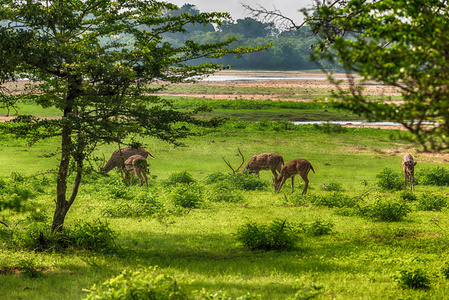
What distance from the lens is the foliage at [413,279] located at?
332 inches

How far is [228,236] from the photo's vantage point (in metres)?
13.0

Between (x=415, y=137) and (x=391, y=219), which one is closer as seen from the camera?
(x=415, y=137)

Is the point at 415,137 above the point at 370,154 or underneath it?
above

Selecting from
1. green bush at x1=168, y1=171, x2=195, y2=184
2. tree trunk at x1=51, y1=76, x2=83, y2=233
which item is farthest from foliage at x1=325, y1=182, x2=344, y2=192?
tree trunk at x1=51, y1=76, x2=83, y2=233

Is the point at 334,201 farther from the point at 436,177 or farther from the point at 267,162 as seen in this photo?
the point at 436,177

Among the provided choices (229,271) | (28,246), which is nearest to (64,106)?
(28,246)

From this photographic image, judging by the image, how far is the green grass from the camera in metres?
8.40

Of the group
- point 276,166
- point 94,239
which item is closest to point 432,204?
point 276,166

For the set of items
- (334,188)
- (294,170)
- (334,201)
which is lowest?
(334,188)

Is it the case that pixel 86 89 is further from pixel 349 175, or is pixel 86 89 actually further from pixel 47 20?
pixel 349 175

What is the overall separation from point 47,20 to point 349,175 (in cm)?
1674

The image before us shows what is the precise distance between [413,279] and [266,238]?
3725 millimetres

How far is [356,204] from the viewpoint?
1661 cm

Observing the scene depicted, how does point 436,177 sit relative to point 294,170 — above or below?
below
